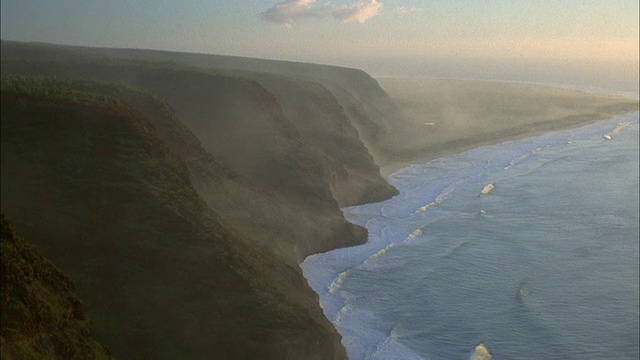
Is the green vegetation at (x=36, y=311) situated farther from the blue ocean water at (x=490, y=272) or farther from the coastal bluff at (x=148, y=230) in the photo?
the blue ocean water at (x=490, y=272)

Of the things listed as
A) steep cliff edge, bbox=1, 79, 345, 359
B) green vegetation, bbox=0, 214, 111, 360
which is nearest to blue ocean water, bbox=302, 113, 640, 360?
steep cliff edge, bbox=1, 79, 345, 359

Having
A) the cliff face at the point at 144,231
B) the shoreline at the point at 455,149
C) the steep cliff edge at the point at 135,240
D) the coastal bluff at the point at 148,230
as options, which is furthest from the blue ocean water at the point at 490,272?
the steep cliff edge at the point at 135,240

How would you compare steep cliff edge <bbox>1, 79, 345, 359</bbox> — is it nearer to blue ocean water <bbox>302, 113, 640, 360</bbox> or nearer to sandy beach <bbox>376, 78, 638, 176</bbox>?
blue ocean water <bbox>302, 113, 640, 360</bbox>

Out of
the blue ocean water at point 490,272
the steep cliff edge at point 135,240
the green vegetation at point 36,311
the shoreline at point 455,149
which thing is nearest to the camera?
the green vegetation at point 36,311

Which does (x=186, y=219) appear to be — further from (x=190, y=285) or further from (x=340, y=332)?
(x=340, y=332)

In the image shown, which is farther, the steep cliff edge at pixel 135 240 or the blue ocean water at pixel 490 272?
the blue ocean water at pixel 490 272

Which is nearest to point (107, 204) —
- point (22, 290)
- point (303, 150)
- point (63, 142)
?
point (63, 142)

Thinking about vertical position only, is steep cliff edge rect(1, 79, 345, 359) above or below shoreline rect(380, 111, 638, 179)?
above

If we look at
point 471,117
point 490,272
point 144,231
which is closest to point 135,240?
point 144,231
